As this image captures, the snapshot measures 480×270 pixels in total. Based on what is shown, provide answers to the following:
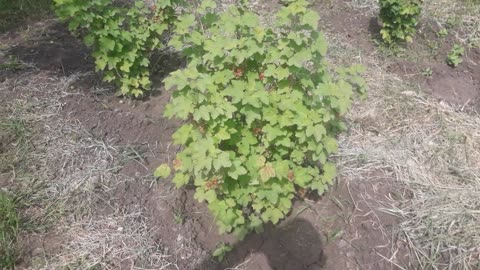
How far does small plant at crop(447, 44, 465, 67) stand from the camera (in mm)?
4398

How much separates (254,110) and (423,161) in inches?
72.2

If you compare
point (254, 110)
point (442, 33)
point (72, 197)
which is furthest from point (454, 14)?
point (72, 197)

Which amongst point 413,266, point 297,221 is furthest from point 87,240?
point 413,266

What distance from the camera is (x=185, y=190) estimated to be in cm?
298

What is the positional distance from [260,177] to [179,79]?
802 millimetres

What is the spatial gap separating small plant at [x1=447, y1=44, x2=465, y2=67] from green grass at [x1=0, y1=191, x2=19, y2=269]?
462 centimetres

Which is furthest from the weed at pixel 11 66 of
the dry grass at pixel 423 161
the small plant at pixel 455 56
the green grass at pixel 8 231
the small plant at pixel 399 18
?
the small plant at pixel 455 56

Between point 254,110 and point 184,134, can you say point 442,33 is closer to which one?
point 254,110

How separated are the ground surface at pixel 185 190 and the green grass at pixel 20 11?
2.14 feet

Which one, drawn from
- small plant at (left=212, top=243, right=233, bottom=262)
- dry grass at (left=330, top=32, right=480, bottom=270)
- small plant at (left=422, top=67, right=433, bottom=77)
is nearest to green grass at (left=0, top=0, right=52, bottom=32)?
small plant at (left=212, top=243, right=233, bottom=262)

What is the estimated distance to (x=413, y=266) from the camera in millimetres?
2604

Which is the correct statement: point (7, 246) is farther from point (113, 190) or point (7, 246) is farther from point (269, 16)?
point (269, 16)

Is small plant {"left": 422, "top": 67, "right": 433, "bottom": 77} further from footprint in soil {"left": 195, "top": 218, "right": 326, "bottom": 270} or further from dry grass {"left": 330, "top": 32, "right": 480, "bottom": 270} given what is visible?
footprint in soil {"left": 195, "top": 218, "right": 326, "bottom": 270}

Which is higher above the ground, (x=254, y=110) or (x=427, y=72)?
(x=254, y=110)
